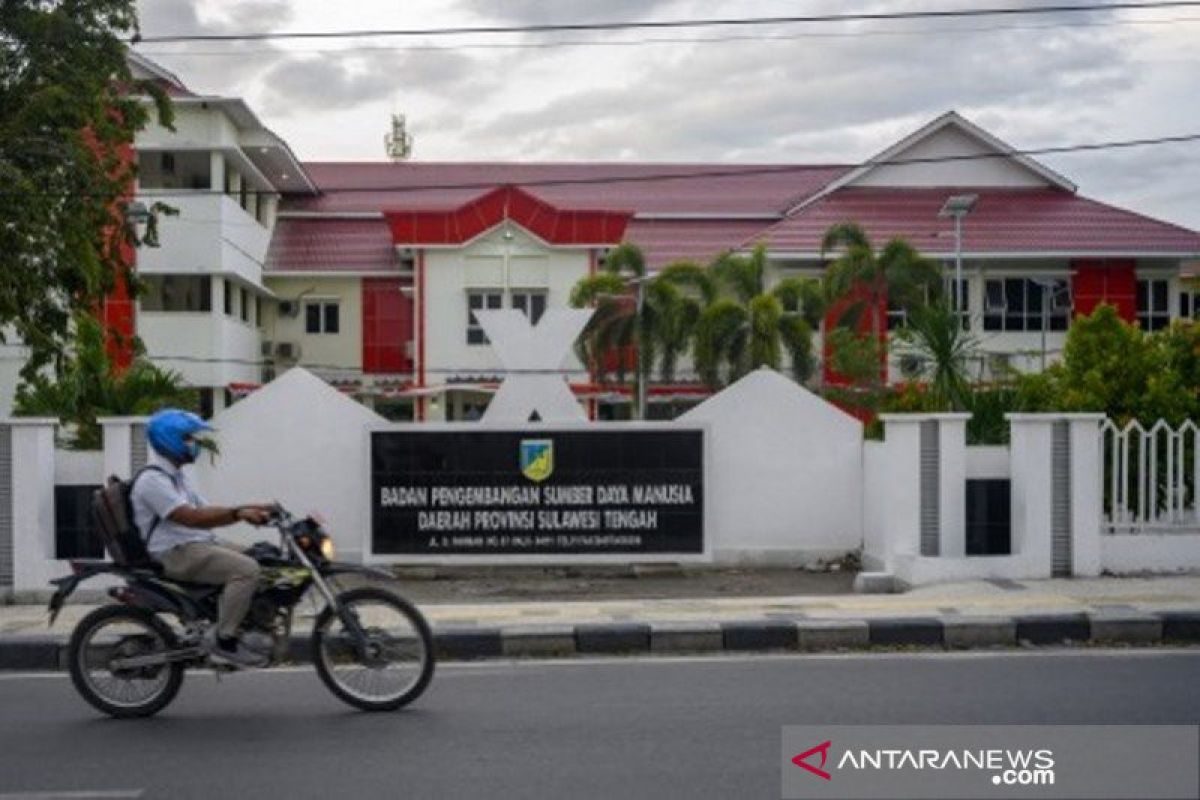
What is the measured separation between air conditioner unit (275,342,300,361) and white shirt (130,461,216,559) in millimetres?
37583

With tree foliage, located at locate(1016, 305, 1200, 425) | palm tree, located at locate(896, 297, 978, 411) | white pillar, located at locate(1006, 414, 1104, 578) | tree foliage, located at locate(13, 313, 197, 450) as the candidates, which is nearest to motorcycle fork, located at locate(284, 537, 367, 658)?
white pillar, located at locate(1006, 414, 1104, 578)

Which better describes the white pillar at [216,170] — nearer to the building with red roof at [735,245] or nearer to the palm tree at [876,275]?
the building with red roof at [735,245]

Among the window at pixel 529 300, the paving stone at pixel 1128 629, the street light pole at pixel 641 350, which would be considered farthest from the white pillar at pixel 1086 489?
the window at pixel 529 300

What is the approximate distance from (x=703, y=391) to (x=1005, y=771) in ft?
112

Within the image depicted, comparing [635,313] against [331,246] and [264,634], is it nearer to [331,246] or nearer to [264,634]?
[331,246]

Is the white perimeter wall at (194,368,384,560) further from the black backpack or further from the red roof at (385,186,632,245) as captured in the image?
the red roof at (385,186,632,245)

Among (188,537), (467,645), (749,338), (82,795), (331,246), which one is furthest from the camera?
(331,246)

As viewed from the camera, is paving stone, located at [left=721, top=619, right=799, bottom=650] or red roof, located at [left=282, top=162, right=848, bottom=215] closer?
paving stone, located at [left=721, top=619, right=799, bottom=650]

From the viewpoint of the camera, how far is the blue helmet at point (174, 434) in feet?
30.5

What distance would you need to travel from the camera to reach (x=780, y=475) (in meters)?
17.8

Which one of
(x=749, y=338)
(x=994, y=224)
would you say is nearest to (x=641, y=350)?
(x=749, y=338)

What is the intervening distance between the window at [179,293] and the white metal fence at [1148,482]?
28413 millimetres

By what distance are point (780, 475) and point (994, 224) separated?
28.4 meters

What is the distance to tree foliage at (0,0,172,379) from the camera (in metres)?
19.2
